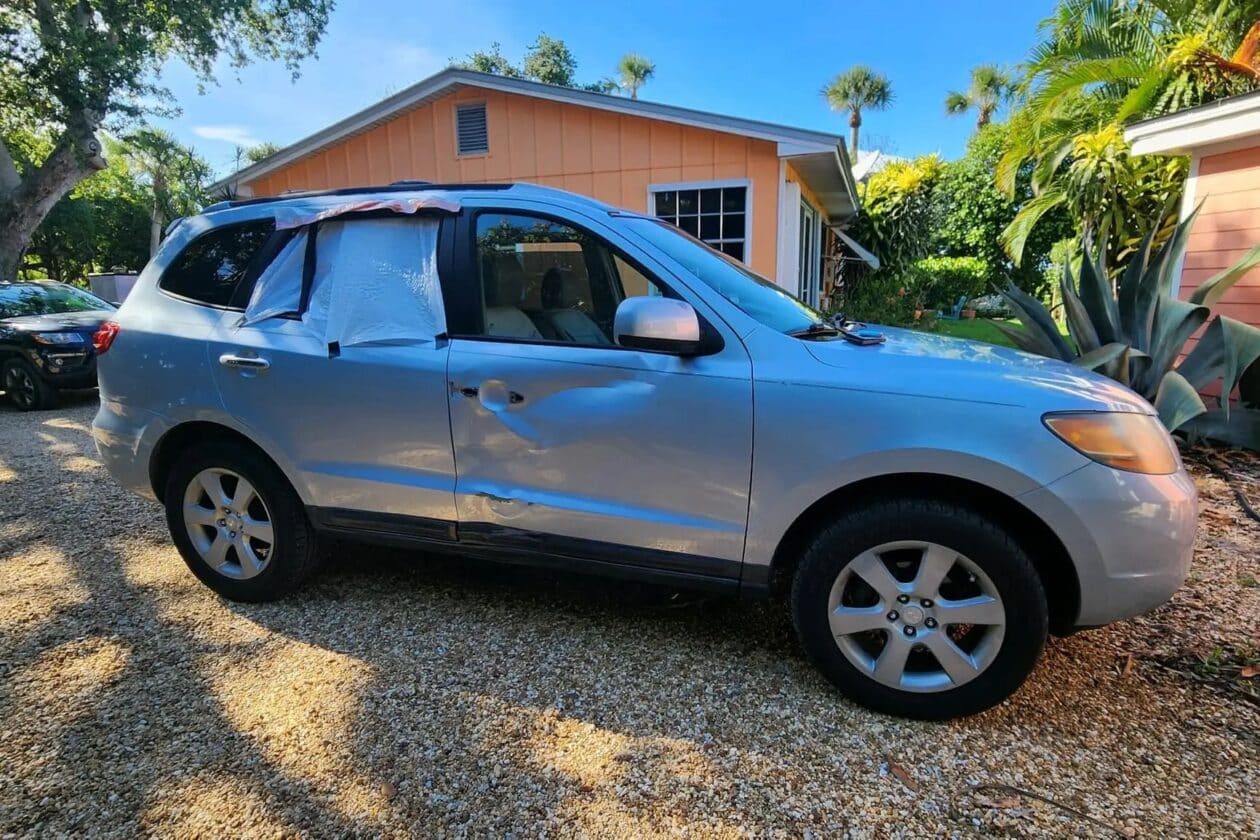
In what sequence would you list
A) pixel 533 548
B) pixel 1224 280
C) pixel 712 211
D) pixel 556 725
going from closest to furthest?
pixel 556 725, pixel 533 548, pixel 1224 280, pixel 712 211

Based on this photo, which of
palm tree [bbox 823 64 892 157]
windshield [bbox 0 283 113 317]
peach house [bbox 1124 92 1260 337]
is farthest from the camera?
palm tree [bbox 823 64 892 157]

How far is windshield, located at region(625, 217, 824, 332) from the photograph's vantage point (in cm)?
249

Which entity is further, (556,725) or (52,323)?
(52,323)

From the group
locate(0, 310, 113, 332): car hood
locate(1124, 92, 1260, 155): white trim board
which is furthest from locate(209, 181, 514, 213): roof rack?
locate(0, 310, 113, 332): car hood

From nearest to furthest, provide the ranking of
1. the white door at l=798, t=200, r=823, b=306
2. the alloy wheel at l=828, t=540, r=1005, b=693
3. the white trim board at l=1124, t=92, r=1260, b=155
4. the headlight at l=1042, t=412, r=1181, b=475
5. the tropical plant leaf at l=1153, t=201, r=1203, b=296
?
the headlight at l=1042, t=412, r=1181, b=475, the alloy wheel at l=828, t=540, r=1005, b=693, the tropical plant leaf at l=1153, t=201, r=1203, b=296, the white trim board at l=1124, t=92, r=1260, b=155, the white door at l=798, t=200, r=823, b=306

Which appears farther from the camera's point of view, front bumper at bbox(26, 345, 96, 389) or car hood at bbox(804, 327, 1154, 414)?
front bumper at bbox(26, 345, 96, 389)

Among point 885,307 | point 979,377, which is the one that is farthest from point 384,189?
point 885,307

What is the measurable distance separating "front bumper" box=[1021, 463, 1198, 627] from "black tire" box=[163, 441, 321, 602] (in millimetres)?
2896

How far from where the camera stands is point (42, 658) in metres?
2.71

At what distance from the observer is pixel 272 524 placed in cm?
297

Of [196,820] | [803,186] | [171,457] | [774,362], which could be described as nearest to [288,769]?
[196,820]

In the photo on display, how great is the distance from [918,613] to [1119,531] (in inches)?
24.6

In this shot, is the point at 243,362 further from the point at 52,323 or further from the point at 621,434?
the point at 52,323

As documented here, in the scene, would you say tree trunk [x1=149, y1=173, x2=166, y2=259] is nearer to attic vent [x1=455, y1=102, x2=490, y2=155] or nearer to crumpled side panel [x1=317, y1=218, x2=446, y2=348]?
attic vent [x1=455, y1=102, x2=490, y2=155]
